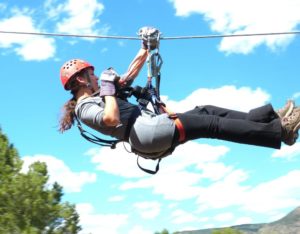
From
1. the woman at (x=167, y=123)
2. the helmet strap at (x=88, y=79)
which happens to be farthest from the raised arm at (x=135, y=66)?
the helmet strap at (x=88, y=79)

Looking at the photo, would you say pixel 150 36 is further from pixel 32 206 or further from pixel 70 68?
pixel 32 206

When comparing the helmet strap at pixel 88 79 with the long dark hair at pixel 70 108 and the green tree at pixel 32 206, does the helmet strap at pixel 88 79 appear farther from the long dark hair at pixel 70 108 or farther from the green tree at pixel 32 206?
the green tree at pixel 32 206

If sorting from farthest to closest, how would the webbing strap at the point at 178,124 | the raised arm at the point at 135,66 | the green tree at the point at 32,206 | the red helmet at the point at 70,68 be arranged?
the green tree at the point at 32,206
the red helmet at the point at 70,68
the raised arm at the point at 135,66
the webbing strap at the point at 178,124

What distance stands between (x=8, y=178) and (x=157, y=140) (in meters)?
22.8

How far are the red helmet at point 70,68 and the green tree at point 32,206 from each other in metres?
20.4

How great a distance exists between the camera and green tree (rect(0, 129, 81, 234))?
24828mm

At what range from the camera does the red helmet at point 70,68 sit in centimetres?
499

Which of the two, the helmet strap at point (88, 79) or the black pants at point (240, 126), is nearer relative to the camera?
the black pants at point (240, 126)

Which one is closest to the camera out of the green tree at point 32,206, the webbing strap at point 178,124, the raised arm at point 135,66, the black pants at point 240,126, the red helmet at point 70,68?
the black pants at point 240,126

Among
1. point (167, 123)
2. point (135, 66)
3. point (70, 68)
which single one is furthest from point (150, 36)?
point (167, 123)

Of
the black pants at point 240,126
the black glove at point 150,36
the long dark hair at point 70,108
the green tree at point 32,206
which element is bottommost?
the black pants at point 240,126

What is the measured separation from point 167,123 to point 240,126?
635mm

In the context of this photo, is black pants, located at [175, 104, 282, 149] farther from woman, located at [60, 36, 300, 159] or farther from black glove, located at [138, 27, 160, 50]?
black glove, located at [138, 27, 160, 50]

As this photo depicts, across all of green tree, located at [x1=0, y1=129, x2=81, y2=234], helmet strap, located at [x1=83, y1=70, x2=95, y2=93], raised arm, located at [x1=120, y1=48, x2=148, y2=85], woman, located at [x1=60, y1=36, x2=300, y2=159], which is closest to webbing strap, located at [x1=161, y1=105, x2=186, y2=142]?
woman, located at [x1=60, y1=36, x2=300, y2=159]
